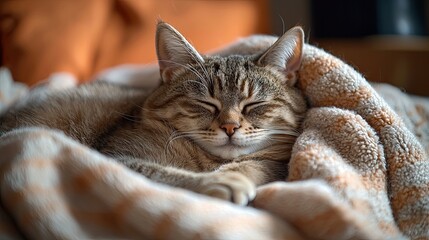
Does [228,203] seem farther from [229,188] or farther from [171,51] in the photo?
[171,51]

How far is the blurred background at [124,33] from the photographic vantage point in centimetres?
197

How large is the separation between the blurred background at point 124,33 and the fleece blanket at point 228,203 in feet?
3.23

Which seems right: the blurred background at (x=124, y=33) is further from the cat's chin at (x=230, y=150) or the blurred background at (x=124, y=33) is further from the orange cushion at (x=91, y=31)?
the cat's chin at (x=230, y=150)

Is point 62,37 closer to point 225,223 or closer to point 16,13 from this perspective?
point 16,13

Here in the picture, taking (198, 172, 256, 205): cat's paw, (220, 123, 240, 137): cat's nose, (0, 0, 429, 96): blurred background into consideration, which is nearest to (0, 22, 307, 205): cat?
(220, 123, 240, 137): cat's nose

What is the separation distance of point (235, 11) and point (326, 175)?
1346 millimetres

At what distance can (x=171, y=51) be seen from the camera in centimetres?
121

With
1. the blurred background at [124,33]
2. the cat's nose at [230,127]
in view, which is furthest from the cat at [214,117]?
the blurred background at [124,33]

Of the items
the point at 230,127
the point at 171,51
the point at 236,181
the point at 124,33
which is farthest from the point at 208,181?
the point at 124,33

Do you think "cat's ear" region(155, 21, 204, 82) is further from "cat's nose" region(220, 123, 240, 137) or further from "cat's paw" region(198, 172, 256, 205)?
"cat's paw" region(198, 172, 256, 205)

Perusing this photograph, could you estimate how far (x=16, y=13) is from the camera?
205 centimetres

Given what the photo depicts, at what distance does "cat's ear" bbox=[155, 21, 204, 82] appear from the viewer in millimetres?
1163

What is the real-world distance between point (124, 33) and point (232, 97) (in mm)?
1101

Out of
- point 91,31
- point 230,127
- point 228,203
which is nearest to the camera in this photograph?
point 228,203
